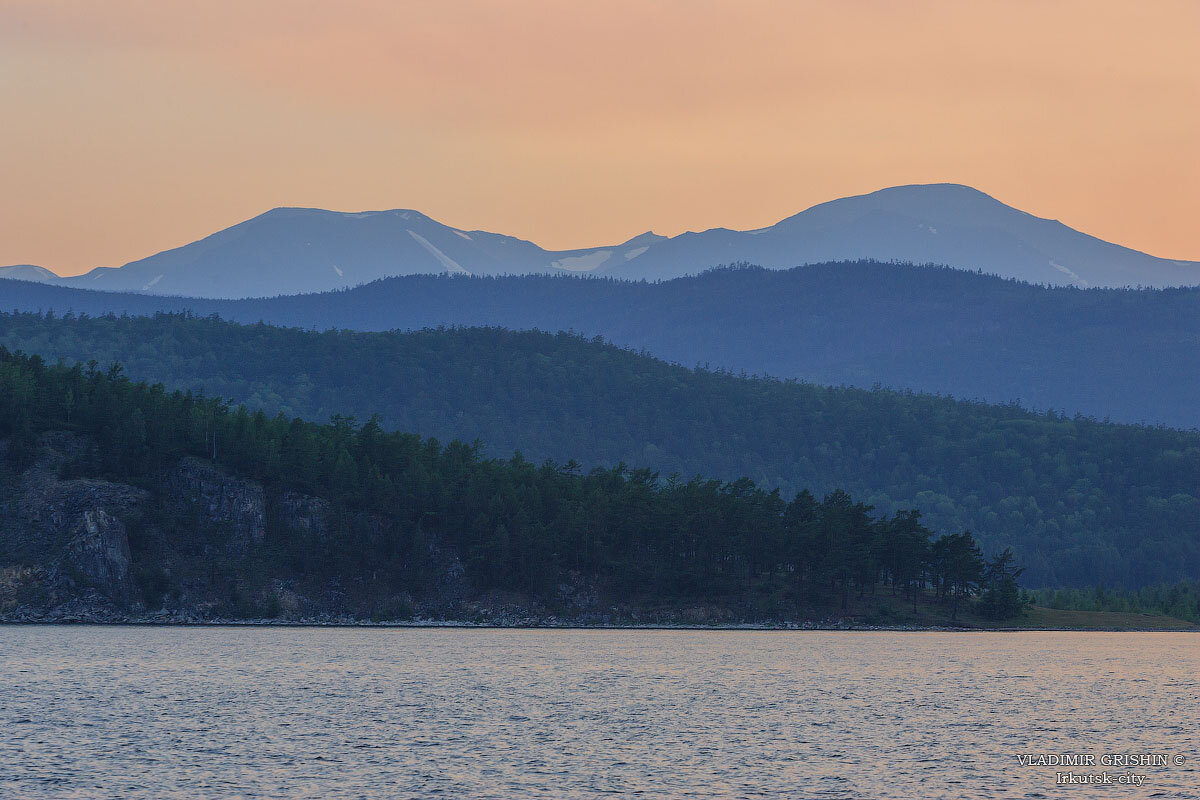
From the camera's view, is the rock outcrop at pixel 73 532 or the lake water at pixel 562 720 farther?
the rock outcrop at pixel 73 532

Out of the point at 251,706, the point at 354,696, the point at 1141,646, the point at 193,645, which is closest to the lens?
the point at 251,706

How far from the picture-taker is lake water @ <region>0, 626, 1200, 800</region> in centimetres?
6844

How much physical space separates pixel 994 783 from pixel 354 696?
2034 inches

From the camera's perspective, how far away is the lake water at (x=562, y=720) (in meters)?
68.4

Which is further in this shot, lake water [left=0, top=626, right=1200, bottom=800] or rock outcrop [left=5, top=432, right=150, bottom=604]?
rock outcrop [left=5, top=432, right=150, bottom=604]

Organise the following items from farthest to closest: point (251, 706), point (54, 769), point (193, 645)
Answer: point (193, 645) < point (251, 706) < point (54, 769)

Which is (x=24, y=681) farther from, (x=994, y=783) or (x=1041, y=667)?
(x=1041, y=667)

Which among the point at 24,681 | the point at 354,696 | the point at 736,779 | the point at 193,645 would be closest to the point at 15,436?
the point at 193,645

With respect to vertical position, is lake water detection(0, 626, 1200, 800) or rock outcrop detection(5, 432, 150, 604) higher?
rock outcrop detection(5, 432, 150, 604)

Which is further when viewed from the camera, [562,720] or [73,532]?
[73,532]

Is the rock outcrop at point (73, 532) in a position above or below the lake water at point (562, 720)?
above

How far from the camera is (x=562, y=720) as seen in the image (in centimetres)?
9231

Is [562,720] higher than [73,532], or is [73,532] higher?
[73,532]

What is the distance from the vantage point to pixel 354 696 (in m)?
104
